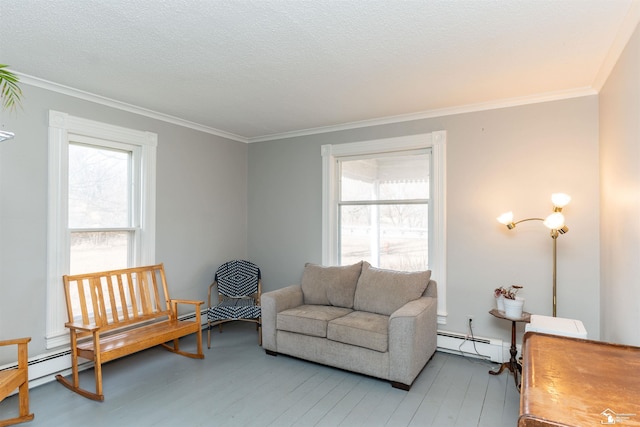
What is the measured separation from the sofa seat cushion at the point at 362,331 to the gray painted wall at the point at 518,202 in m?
0.98

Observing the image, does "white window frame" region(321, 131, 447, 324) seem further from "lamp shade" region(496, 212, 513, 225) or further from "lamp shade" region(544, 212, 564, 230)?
"lamp shade" region(544, 212, 564, 230)

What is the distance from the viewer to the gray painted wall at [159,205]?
2.79 metres

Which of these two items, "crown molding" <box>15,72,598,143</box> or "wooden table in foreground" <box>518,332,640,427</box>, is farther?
"crown molding" <box>15,72,598,143</box>

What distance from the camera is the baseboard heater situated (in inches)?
134

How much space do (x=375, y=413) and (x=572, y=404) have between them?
172 centimetres

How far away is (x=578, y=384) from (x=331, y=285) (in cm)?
276

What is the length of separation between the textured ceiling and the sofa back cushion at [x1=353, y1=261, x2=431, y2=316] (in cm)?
169

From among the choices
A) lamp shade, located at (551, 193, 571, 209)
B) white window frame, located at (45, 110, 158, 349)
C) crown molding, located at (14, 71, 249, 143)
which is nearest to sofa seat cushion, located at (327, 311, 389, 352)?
lamp shade, located at (551, 193, 571, 209)

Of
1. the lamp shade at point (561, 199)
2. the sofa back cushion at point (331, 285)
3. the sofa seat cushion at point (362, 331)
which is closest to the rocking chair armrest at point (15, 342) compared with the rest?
the sofa seat cushion at point (362, 331)

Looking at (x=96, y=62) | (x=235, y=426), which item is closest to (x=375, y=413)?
(x=235, y=426)

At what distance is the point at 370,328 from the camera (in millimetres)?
3055

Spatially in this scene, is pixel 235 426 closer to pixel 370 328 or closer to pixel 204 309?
A: pixel 370 328

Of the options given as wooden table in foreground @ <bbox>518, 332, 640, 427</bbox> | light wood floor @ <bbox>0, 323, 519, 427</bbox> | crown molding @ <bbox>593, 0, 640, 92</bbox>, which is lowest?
light wood floor @ <bbox>0, 323, 519, 427</bbox>

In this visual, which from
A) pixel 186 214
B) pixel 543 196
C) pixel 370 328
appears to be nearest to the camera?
pixel 370 328
